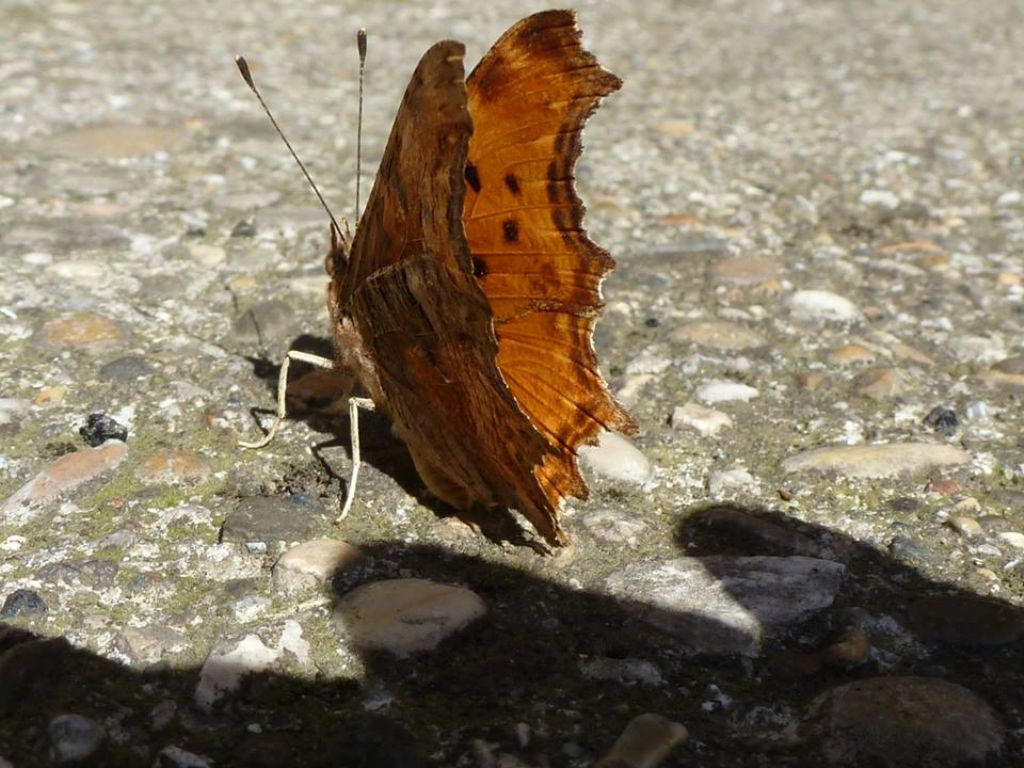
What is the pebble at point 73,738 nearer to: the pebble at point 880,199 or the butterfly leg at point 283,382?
the butterfly leg at point 283,382

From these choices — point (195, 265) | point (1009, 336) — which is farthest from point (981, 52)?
point (195, 265)

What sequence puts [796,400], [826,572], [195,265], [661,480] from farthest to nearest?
[195,265] → [796,400] → [661,480] → [826,572]

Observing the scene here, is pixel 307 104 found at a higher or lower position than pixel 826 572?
higher

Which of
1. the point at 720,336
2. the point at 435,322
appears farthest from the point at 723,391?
the point at 435,322

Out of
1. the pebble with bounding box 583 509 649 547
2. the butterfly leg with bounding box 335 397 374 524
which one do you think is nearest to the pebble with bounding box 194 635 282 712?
the butterfly leg with bounding box 335 397 374 524

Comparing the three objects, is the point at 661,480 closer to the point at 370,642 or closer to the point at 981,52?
the point at 370,642

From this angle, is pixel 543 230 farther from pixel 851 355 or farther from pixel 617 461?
pixel 851 355
